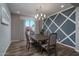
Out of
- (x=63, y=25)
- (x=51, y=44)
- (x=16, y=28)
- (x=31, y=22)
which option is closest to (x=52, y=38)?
(x=51, y=44)

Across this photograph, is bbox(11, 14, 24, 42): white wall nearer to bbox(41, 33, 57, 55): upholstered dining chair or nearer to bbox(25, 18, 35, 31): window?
bbox(25, 18, 35, 31): window

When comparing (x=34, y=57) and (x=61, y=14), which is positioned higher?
(x=61, y=14)

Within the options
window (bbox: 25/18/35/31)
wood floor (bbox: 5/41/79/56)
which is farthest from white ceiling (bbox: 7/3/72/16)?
wood floor (bbox: 5/41/79/56)

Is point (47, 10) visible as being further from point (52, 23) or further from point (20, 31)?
point (20, 31)

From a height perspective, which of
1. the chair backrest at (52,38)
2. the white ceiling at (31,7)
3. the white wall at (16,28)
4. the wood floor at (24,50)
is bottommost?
the wood floor at (24,50)

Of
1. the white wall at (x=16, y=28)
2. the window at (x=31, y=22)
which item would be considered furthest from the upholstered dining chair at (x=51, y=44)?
the white wall at (x=16, y=28)

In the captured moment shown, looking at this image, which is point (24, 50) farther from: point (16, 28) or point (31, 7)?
point (31, 7)

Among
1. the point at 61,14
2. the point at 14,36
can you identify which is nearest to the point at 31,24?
the point at 14,36

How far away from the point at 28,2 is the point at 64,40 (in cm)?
127

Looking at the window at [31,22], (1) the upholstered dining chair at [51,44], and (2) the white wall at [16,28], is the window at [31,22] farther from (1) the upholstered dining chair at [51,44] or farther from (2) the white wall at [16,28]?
(1) the upholstered dining chair at [51,44]

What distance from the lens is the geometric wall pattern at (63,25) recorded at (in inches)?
84.9

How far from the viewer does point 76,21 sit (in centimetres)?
234

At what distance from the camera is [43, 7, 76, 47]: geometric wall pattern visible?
2.16 metres

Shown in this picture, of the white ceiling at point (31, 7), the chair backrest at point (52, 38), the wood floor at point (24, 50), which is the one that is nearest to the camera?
the white ceiling at point (31, 7)
